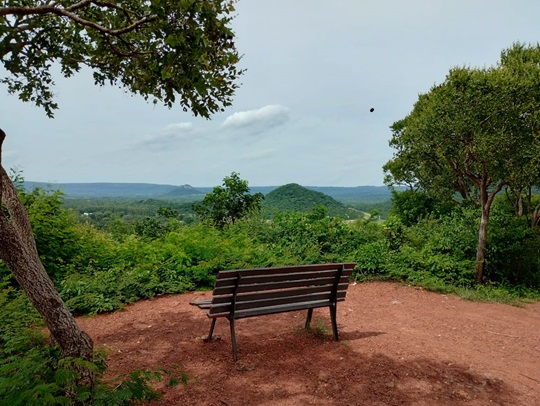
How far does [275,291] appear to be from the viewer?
4562mm

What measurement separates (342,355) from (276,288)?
1.05 metres

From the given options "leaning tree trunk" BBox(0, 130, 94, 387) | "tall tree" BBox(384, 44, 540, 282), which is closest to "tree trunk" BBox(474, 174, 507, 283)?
"tall tree" BBox(384, 44, 540, 282)

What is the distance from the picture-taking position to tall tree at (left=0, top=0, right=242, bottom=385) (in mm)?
3059

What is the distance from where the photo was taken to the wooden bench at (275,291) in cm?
407

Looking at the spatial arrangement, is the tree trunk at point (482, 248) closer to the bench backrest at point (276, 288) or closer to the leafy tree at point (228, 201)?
the bench backrest at point (276, 288)

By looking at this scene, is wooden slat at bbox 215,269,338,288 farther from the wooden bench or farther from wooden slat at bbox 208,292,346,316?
wooden slat at bbox 208,292,346,316

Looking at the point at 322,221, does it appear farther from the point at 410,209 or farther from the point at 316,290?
the point at 410,209

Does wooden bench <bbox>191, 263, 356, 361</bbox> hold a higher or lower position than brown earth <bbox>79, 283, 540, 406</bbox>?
higher

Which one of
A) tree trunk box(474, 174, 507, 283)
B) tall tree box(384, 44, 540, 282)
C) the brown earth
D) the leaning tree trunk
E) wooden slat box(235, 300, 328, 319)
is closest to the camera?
the leaning tree trunk

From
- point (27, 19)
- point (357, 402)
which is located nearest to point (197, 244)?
point (27, 19)

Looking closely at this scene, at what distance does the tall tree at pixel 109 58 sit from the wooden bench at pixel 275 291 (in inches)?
54.2

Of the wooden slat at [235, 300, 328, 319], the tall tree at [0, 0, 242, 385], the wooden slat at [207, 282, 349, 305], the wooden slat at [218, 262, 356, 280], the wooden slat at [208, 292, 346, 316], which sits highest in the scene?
the tall tree at [0, 0, 242, 385]

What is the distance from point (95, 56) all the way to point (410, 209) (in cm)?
1789

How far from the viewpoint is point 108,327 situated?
17.6 ft
